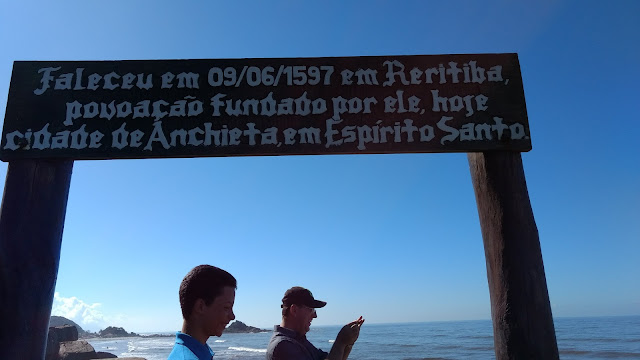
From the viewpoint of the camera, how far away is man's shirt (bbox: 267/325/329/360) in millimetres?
2701

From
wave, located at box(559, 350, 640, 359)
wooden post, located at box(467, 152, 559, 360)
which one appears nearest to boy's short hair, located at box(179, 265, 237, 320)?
wooden post, located at box(467, 152, 559, 360)

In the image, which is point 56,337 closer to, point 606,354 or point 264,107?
point 264,107

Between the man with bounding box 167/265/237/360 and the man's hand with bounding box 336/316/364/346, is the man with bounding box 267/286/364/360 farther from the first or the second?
the man with bounding box 167/265/237/360

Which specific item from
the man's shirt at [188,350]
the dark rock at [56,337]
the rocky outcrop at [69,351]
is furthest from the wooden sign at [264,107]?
the dark rock at [56,337]

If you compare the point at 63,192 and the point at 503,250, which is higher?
the point at 63,192

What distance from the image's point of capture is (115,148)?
3846 mm

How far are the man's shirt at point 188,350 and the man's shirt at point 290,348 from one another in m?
1.12

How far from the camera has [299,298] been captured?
9.68ft

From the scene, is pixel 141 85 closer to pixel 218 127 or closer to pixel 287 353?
pixel 218 127

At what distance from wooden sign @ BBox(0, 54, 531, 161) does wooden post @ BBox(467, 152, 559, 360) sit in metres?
0.29

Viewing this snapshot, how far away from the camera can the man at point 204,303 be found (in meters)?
1.68

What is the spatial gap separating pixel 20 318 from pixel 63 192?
3.28ft

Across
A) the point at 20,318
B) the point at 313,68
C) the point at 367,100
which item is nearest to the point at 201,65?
the point at 313,68

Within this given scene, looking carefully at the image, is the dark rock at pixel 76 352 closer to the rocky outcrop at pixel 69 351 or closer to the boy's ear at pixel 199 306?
the rocky outcrop at pixel 69 351
